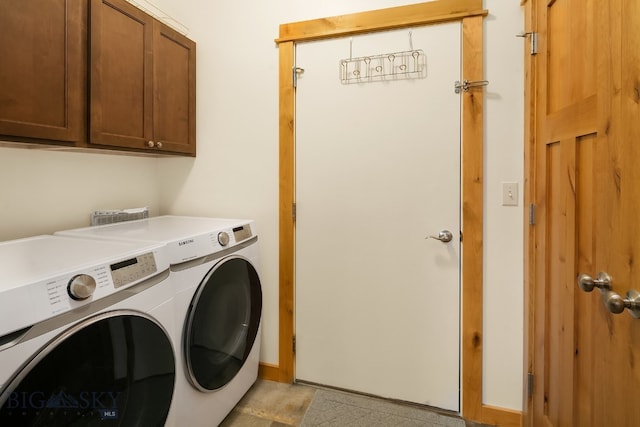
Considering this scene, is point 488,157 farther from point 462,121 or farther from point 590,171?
point 590,171

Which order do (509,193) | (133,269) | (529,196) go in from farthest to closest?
(509,193), (529,196), (133,269)

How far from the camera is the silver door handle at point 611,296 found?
0.78 metres

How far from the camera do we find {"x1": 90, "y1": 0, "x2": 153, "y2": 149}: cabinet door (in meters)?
1.42

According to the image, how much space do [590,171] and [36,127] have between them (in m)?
1.93

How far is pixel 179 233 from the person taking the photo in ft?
4.80

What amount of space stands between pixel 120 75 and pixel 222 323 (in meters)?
1.28

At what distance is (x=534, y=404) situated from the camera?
4.86 ft

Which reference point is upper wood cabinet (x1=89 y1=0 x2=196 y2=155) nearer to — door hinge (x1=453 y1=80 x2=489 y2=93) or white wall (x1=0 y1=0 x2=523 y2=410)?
white wall (x1=0 y1=0 x2=523 y2=410)

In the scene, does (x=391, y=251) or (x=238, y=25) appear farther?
(x=238, y=25)

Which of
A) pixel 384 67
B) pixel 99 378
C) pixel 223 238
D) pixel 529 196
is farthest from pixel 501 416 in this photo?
pixel 384 67

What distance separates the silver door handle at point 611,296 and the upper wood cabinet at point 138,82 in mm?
1912

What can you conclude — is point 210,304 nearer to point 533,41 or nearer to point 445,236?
point 445,236

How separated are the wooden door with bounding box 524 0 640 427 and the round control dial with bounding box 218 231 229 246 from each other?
4.61 ft

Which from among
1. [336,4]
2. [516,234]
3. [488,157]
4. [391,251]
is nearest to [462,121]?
[488,157]
